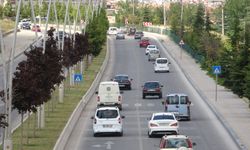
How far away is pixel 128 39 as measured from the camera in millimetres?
153125

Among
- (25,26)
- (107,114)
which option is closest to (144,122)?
(107,114)

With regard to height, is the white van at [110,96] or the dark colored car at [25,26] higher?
the white van at [110,96]

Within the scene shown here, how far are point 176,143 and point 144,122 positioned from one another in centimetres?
1959

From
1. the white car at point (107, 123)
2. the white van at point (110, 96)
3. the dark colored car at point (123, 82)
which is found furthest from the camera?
the dark colored car at point (123, 82)

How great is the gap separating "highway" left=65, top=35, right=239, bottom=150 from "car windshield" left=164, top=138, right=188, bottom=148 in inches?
151

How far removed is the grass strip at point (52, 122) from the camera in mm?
39463

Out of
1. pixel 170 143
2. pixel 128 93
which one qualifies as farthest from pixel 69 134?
pixel 128 93

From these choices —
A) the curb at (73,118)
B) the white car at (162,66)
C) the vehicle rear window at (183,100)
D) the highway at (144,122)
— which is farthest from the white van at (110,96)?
the white car at (162,66)

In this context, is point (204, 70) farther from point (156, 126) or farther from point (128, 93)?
point (156, 126)

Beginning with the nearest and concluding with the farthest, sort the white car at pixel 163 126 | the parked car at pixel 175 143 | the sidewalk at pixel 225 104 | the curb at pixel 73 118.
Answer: the parked car at pixel 175 143 < the curb at pixel 73 118 < the white car at pixel 163 126 < the sidewalk at pixel 225 104

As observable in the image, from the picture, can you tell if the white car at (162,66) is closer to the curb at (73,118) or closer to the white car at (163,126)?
the curb at (73,118)

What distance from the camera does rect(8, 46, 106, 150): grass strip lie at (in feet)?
129

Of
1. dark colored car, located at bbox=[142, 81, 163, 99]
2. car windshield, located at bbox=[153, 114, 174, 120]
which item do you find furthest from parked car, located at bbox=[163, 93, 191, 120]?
dark colored car, located at bbox=[142, 81, 163, 99]

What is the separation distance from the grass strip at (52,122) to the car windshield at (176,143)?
7.07m
